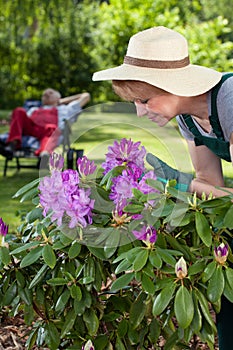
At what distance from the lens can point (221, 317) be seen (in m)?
2.21

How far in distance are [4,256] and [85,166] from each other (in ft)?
1.23

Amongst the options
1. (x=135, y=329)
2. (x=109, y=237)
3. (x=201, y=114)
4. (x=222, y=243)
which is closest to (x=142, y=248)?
(x=109, y=237)

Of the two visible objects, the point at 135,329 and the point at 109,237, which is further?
the point at 135,329

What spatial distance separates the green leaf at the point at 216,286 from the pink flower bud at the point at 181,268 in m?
0.08

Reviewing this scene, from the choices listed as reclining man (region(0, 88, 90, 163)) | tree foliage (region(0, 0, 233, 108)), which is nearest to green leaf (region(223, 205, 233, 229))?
reclining man (region(0, 88, 90, 163))

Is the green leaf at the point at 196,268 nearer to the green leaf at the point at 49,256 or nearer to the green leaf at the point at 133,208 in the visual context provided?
the green leaf at the point at 133,208

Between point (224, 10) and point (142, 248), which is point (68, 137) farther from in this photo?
point (224, 10)

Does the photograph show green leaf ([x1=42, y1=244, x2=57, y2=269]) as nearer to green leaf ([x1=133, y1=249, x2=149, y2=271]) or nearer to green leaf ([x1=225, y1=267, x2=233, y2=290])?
green leaf ([x1=133, y1=249, x2=149, y2=271])

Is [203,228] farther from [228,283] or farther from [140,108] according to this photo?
[140,108]

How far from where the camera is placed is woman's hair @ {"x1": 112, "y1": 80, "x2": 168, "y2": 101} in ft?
6.63

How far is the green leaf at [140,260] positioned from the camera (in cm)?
182

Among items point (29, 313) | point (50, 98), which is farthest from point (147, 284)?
point (50, 98)

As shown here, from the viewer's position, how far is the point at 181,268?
6.00 feet

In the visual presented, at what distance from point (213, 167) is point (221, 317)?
1.72 feet
